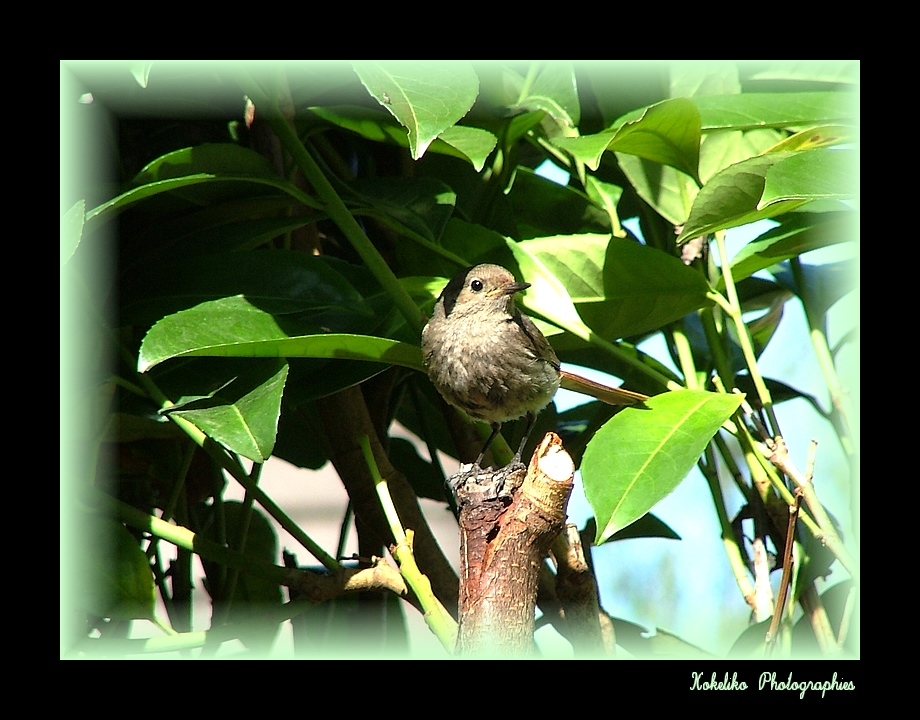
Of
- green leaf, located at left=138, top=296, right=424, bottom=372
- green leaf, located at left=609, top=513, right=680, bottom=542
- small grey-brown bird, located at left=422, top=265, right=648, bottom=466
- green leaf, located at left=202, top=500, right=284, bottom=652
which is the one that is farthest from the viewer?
green leaf, located at left=609, top=513, right=680, bottom=542

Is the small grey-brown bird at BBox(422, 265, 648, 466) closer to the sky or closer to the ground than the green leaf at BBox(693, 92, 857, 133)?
closer to the ground

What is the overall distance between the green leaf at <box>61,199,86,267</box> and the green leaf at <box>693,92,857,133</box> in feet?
4.08

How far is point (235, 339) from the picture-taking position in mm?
1740

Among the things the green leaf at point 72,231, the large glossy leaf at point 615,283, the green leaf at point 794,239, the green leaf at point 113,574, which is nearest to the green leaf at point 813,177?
the green leaf at point 794,239

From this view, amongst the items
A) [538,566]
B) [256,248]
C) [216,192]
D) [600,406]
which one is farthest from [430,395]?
[538,566]

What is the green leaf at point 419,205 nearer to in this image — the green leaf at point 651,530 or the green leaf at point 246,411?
the green leaf at point 246,411

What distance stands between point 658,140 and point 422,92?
519mm

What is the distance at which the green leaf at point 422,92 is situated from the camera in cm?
164

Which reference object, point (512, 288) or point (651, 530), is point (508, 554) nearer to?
point (512, 288)

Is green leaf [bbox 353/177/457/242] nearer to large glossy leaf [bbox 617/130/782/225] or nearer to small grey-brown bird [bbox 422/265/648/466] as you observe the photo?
small grey-brown bird [bbox 422/265/648/466]

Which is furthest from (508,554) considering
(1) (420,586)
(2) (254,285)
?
(2) (254,285)

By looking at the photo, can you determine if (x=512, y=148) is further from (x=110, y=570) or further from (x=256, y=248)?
(x=110, y=570)

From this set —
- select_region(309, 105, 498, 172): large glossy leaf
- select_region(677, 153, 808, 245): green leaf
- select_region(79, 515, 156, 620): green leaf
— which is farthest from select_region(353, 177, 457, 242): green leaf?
select_region(79, 515, 156, 620): green leaf

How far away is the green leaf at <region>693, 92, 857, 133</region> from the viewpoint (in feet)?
6.24
